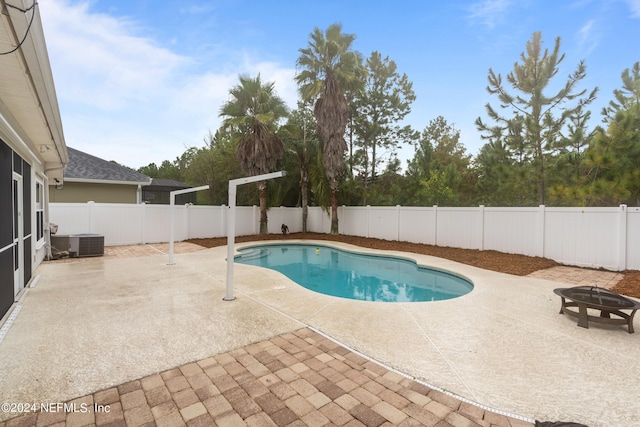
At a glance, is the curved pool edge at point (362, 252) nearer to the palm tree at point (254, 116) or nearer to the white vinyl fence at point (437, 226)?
the white vinyl fence at point (437, 226)

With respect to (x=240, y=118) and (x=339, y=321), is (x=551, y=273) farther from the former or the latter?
(x=240, y=118)

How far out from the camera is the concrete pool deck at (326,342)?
2.49 metres

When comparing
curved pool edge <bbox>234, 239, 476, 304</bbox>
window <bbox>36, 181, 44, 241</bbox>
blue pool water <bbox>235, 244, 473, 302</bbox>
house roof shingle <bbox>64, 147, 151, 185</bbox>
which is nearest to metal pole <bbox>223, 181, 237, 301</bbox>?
curved pool edge <bbox>234, 239, 476, 304</bbox>

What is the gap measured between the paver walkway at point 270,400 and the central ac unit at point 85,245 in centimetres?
862

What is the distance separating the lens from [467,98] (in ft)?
46.2

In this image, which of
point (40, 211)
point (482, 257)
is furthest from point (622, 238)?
point (40, 211)

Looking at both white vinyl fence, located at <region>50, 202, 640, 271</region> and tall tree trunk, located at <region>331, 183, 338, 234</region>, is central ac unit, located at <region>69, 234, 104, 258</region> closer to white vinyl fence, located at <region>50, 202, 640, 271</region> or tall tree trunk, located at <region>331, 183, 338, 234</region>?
white vinyl fence, located at <region>50, 202, 640, 271</region>

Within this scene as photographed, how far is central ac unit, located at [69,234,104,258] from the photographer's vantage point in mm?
9100

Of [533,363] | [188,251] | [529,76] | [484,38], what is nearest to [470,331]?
[533,363]

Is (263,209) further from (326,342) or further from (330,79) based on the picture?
(326,342)

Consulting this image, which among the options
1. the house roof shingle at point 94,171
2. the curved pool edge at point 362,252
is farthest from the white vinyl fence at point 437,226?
the house roof shingle at point 94,171

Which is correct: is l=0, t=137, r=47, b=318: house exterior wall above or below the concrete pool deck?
above

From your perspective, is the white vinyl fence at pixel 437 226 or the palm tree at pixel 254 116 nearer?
the white vinyl fence at pixel 437 226

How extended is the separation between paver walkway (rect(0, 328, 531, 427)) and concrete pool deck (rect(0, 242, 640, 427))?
0.13 ft
